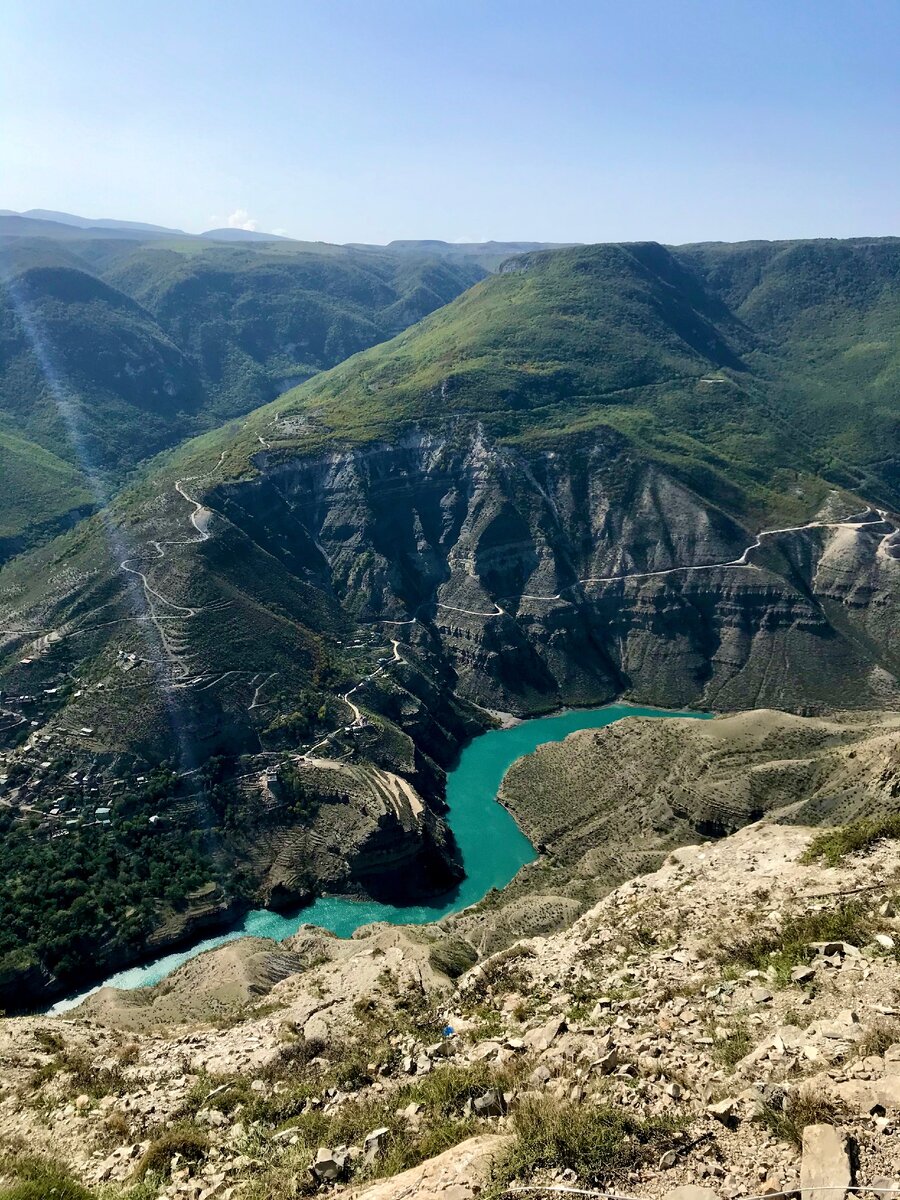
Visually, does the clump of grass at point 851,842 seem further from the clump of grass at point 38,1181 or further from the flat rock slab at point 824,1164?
the clump of grass at point 38,1181

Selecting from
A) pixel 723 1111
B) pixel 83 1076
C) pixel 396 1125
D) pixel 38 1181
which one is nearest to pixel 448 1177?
pixel 396 1125

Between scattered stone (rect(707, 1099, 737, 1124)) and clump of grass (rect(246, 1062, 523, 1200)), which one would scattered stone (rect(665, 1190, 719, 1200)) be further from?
clump of grass (rect(246, 1062, 523, 1200))

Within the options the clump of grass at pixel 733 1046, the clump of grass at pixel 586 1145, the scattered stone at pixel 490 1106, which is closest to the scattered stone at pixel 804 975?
the clump of grass at pixel 733 1046

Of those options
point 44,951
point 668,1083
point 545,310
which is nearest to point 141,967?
point 44,951

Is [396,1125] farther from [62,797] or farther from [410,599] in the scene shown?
[410,599]

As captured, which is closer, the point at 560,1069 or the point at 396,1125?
the point at 396,1125

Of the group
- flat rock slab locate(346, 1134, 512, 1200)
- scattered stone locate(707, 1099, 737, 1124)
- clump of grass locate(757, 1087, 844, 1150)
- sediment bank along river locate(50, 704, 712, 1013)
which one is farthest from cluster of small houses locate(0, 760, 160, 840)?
clump of grass locate(757, 1087, 844, 1150)
